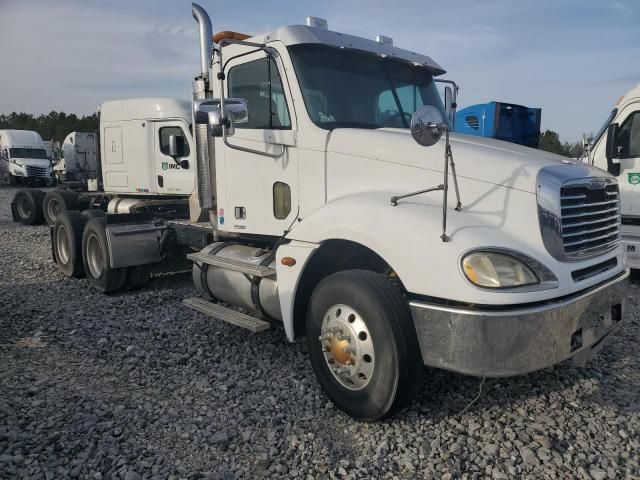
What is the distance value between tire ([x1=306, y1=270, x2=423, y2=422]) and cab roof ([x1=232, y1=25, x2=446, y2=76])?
6.72ft

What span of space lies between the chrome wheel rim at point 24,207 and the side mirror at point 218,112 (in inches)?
522

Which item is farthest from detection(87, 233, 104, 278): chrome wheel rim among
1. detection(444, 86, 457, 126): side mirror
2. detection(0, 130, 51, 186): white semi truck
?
detection(0, 130, 51, 186): white semi truck

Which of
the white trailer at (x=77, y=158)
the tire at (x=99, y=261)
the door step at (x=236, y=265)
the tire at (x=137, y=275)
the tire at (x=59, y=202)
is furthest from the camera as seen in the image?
the white trailer at (x=77, y=158)

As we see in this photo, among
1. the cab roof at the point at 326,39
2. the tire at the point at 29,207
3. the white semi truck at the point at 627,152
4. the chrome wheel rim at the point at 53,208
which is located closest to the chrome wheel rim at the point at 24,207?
the tire at the point at 29,207

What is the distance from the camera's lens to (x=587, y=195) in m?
3.53

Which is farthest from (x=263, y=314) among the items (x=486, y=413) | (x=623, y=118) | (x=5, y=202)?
(x=5, y=202)

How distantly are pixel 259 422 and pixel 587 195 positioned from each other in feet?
8.81

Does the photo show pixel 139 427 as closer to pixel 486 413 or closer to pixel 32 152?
pixel 486 413

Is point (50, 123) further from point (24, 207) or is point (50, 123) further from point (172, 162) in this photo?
point (172, 162)

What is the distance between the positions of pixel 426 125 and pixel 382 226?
26.2 inches

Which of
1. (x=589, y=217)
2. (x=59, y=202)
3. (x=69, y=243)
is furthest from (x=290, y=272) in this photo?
(x=59, y=202)

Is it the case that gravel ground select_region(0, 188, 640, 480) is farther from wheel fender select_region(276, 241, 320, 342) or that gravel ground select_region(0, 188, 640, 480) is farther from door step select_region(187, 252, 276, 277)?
door step select_region(187, 252, 276, 277)

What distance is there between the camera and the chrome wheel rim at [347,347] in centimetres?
337

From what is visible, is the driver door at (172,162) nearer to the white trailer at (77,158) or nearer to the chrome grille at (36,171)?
the white trailer at (77,158)
